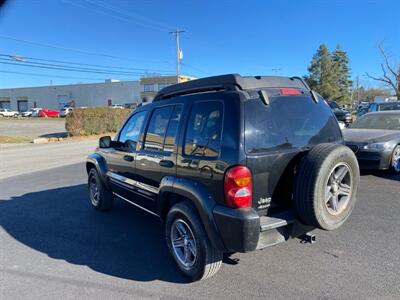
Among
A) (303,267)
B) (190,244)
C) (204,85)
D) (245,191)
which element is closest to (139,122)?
(204,85)

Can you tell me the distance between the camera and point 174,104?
3990mm

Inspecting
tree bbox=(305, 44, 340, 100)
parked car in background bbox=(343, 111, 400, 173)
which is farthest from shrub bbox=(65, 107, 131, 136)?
tree bbox=(305, 44, 340, 100)

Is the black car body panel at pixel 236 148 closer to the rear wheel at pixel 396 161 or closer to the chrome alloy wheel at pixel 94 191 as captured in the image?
the chrome alloy wheel at pixel 94 191

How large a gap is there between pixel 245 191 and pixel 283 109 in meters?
0.96

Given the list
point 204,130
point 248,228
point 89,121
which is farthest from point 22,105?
point 248,228

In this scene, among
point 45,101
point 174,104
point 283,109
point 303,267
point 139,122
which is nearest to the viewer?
point 283,109

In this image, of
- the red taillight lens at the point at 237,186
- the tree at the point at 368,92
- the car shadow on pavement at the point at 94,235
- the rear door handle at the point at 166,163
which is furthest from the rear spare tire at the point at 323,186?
the tree at the point at 368,92

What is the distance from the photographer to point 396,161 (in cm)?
760

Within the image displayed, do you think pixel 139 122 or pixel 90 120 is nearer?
pixel 139 122

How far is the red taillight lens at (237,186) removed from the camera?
305 cm

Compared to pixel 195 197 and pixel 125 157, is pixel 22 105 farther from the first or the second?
pixel 195 197

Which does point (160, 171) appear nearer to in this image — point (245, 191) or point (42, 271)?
point (245, 191)

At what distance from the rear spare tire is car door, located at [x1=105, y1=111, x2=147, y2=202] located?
7.47 feet

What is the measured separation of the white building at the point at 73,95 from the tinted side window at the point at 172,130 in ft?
236
